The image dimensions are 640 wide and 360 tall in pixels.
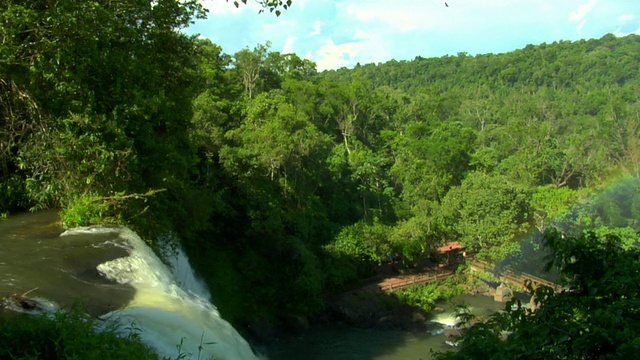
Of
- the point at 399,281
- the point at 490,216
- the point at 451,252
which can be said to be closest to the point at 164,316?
the point at 399,281

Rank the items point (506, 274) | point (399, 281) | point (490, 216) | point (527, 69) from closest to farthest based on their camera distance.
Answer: point (399, 281) → point (506, 274) → point (490, 216) → point (527, 69)

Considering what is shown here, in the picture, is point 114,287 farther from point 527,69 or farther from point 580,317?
point 527,69

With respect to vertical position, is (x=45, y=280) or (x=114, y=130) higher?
(x=114, y=130)

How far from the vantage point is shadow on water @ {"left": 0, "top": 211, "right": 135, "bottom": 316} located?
5.75 m

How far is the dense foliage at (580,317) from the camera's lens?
15.0 feet

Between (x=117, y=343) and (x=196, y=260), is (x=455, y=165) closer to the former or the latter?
(x=196, y=260)

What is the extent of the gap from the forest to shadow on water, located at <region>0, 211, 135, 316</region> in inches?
32.4

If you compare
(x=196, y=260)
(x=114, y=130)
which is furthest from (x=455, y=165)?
(x=114, y=130)

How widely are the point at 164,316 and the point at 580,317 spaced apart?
4.56 m

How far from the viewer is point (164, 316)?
5.41 m

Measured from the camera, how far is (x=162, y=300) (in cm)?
593

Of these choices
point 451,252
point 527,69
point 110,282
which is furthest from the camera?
point 527,69

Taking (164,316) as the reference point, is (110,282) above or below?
above

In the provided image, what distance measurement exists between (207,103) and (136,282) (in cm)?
1903
